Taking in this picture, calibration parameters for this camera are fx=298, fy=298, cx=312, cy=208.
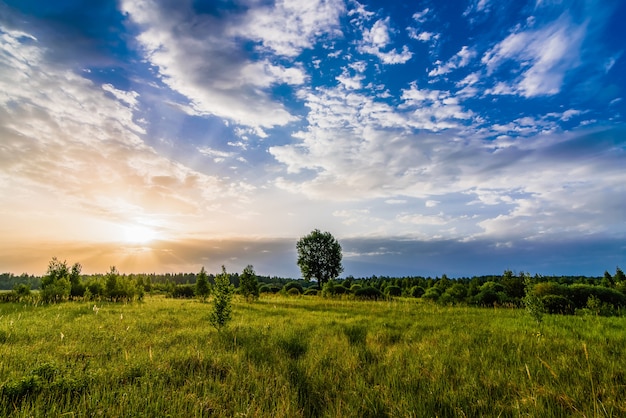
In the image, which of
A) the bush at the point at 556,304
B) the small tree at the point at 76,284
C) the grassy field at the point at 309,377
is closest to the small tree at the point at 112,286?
the small tree at the point at 76,284

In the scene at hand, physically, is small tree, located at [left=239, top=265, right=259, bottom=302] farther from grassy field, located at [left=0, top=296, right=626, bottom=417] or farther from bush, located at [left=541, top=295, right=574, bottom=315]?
bush, located at [left=541, top=295, right=574, bottom=315]

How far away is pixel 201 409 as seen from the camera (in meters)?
4.29

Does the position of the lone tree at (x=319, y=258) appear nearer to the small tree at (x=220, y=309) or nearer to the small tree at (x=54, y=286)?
the small tree at (x=54, y=286)

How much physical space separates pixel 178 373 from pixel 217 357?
1.11 metres

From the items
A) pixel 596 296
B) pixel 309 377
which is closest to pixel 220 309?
pixel 309 377

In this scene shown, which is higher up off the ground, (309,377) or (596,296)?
(596,296)

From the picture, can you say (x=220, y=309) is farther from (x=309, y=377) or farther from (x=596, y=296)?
(x=596, y=296)

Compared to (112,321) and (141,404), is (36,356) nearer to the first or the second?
(141,404)

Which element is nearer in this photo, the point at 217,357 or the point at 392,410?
the point at 392,410

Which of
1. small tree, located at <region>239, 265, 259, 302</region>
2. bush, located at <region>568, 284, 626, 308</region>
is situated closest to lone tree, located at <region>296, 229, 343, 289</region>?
small tree, located at <region>239, 265, 259, 302</region>

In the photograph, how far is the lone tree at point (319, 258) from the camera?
65125 mm

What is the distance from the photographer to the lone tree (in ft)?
214

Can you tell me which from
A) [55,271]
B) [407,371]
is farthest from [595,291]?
[55,271]

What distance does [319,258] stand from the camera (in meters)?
65.8
